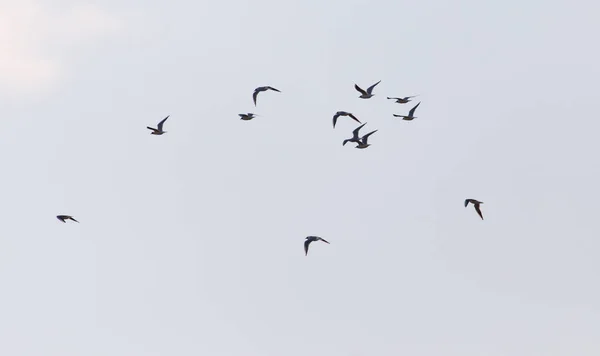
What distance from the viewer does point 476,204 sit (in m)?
99.2

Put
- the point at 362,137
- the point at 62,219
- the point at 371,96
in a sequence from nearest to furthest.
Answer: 1. the point at 62,219
2. the point at 371,96
3. the point at 362,137

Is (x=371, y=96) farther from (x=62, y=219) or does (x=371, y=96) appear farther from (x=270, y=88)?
(x=62, y=219)

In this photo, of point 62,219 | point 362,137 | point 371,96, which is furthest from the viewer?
point 362,137

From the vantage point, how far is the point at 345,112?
111 metres

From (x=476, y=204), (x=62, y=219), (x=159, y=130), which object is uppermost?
(x=159, y=130)

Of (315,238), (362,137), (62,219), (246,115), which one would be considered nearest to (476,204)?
(315,238)

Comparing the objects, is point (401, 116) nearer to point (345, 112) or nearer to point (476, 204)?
point (345, 112)

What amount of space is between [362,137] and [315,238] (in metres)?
24.0

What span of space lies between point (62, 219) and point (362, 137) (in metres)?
38.9

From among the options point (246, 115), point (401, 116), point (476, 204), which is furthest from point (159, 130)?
point (476, 204)

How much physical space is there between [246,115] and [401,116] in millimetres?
18012

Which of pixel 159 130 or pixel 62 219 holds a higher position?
pixel 159 130

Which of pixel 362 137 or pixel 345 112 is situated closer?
pixel 345 112

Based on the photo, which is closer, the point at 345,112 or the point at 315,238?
the point at 315,238
